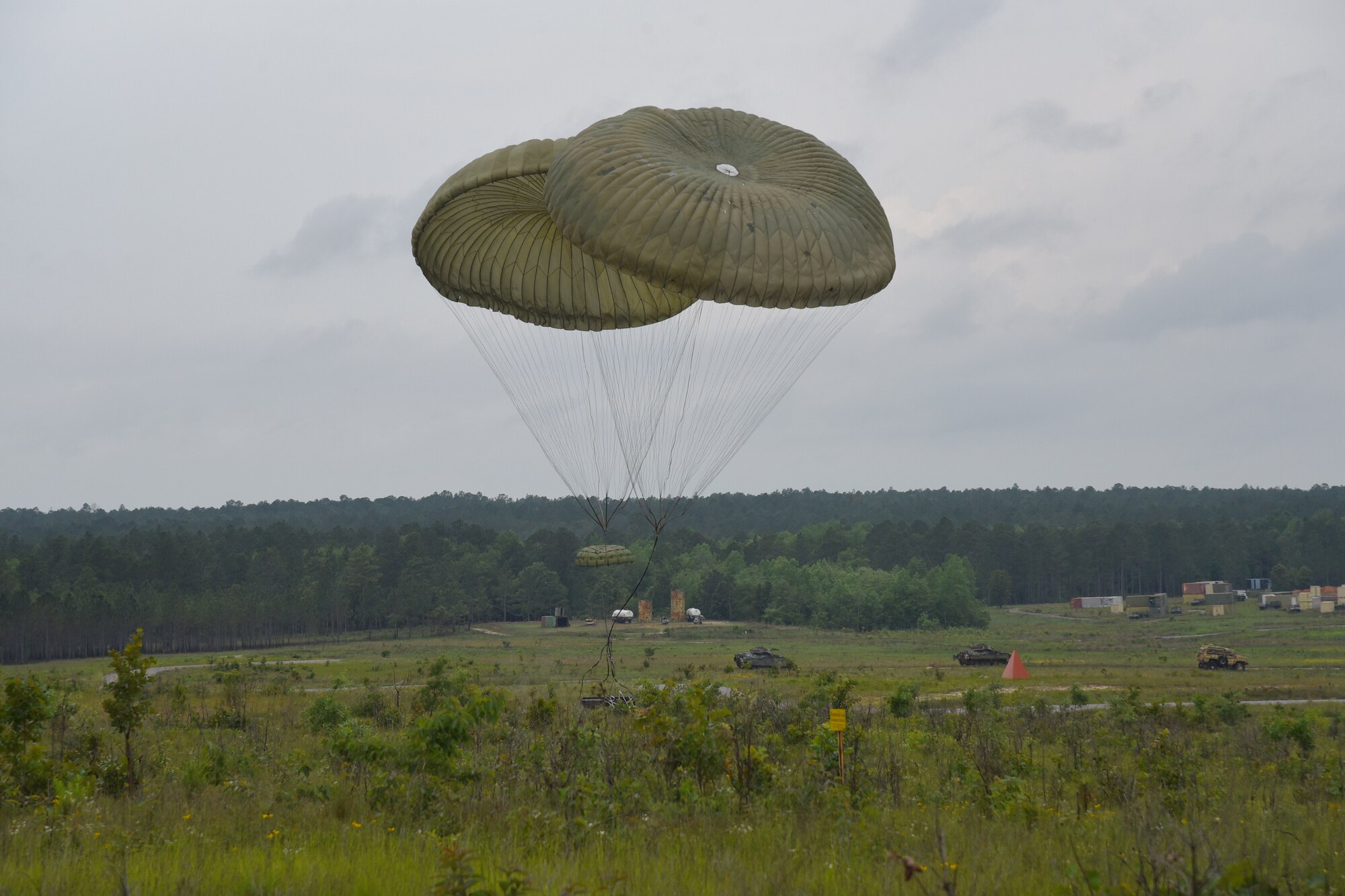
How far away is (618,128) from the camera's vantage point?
11742 millimetres

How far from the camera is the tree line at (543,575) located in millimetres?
87250

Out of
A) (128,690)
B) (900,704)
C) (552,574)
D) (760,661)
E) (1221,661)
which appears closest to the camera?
(128,690)

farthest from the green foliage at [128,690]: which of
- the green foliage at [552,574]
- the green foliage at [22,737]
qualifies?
the green foliage at [552,574]

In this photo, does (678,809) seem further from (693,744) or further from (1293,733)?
(1293,733)

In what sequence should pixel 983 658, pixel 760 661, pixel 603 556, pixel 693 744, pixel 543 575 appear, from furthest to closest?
pixel 543 575
pixel 983 658
pixel 760 661
pixel 603 556
pixel 693 744

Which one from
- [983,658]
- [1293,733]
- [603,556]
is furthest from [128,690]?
[983,658]

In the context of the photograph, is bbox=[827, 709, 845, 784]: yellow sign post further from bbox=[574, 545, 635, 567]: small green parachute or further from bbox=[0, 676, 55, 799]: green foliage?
bbox=[574, 545, 635, 567]: small green parachute

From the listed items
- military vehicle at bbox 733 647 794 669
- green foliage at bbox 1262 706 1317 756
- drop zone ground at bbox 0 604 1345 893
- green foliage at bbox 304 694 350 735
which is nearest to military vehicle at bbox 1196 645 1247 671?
military vehicle at bbox 733 647 794 669

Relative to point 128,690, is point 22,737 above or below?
below

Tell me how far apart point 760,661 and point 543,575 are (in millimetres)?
65854

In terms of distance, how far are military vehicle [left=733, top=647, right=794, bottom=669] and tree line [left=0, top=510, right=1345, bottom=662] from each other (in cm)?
3905

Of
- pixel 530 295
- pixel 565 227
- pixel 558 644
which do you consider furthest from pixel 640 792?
pixel 558 644

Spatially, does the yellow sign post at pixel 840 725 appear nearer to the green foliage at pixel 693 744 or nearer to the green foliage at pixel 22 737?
the green foliage at pixel 693 744

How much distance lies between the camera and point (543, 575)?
110 metres
